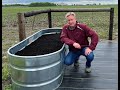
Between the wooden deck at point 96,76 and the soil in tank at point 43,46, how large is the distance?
1.47 ft

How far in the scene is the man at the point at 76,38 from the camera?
13.0 feet

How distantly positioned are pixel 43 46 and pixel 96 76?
3.02 ft

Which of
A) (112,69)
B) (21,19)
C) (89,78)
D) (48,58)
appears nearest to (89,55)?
(89,78)

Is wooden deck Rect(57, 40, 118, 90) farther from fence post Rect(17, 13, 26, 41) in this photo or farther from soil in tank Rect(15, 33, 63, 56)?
fence post Rect(17, 13, 26, 41)

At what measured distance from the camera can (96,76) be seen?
4137 millimetres

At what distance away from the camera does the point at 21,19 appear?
14.6 ft

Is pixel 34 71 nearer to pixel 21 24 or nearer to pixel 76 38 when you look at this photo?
pixel 76 38

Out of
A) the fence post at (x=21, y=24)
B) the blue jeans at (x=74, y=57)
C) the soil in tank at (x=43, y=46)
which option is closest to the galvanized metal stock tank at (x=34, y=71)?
the soil in tank at (x=43, y=46)

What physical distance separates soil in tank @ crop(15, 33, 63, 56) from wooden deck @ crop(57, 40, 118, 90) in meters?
0.45

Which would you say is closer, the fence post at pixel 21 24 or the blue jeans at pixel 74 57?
the blue jeans at pixel 74 57

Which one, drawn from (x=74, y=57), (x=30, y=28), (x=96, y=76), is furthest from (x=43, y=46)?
(x=30, y=28)

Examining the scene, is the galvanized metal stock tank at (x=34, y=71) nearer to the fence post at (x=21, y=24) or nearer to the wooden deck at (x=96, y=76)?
the wooden deck at (x=96, y=76)

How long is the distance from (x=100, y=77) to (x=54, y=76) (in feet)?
2.97

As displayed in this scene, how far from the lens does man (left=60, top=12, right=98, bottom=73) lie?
3951 mm
